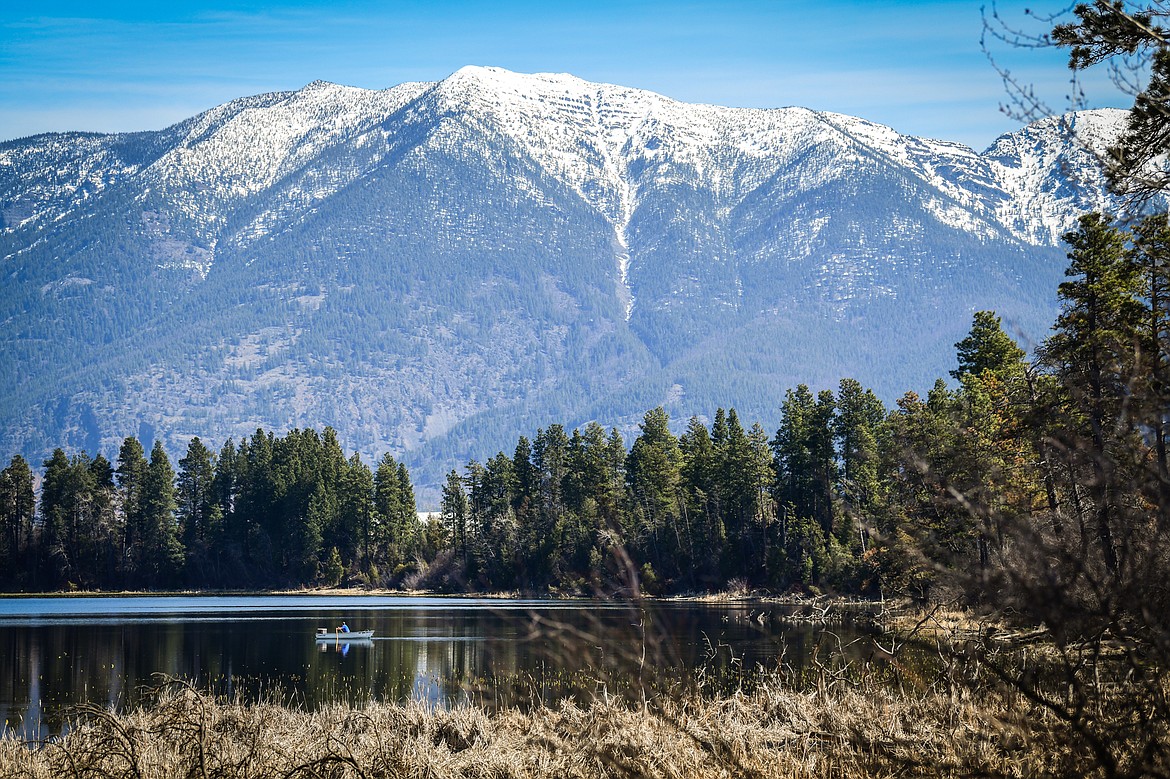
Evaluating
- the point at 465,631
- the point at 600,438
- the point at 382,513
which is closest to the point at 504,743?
the point at 465,631

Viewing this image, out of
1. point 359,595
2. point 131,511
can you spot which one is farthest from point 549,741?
point 131,511

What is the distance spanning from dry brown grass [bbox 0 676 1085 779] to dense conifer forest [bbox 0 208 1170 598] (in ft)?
54.3

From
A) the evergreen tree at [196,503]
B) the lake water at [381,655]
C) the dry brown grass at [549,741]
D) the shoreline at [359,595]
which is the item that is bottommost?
the shoreline at [359,595]

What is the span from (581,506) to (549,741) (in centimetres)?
9704

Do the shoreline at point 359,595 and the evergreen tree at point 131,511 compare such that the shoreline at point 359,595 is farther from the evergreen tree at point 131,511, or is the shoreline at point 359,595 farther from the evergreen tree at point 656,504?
the evergreen tree at point 656,504

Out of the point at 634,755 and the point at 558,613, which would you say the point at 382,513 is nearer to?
the point at 558,613

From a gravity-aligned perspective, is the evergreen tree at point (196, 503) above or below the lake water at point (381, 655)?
above

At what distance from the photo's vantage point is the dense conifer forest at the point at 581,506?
60.5 m

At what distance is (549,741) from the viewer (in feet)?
68.2

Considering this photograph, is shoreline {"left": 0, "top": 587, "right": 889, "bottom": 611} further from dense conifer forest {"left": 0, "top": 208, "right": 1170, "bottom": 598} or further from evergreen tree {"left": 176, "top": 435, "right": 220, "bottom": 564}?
evergreen tree {"left": 176, "top": 435, "right": 220, "bottom": 564}

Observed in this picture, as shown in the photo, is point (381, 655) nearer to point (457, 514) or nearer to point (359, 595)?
point (359, 595)

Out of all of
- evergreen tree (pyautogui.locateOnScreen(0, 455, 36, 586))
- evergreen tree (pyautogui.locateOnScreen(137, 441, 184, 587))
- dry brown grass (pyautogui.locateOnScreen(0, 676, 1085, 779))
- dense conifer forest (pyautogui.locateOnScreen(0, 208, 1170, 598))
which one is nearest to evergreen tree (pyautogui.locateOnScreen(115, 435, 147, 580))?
dense conifer forest (pyautogui.locateOnScreen(0, 208, 1170, 598))

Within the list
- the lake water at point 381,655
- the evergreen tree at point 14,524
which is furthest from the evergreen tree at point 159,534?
the lake water at point 381,655

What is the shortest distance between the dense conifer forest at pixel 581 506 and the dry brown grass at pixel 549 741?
54.3 ft
